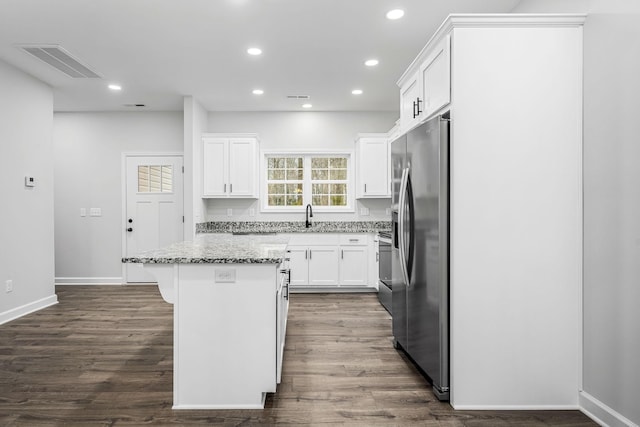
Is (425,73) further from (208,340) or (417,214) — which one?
(208,340)

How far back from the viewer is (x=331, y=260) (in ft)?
17.5

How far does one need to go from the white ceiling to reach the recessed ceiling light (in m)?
0.05

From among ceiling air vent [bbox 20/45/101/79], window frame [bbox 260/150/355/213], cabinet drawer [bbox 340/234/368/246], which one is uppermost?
ceiling air vent [bbox 20/45/101/79]

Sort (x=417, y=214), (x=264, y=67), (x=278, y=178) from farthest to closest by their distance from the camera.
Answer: (x=278, y=178) < (x=264, y=67) < (x=417, y=214)

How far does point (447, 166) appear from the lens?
88.4 inches

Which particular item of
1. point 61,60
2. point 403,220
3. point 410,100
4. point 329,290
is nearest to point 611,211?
point 403,220

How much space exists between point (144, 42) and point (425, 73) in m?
2.62

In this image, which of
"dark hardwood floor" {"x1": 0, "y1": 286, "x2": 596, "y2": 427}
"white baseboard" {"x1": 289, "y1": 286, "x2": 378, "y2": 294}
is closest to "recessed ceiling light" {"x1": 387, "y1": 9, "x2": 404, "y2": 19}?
"dark hardwood floor" {"x1": 0, "y1": 286, "x2": 596, "y2": 427}

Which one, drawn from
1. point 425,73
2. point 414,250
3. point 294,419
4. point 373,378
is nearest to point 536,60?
point 425,73

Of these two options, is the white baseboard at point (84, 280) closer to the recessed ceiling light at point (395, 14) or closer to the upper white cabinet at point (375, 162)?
the upper white cabinet at point (375, 162)

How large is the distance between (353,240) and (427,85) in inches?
119

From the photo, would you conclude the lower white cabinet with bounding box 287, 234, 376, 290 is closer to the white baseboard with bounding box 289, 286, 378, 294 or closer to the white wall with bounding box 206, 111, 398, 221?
the white baseboard with bounding box 289, 286, 378, 294

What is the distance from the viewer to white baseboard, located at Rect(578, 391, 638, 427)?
191cm

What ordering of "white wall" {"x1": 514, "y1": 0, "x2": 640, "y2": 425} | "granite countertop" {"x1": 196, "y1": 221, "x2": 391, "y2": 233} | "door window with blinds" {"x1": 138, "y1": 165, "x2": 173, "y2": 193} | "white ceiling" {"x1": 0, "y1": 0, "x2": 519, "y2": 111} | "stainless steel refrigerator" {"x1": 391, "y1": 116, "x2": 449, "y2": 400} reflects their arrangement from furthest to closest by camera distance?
"door window with blinds" {"x1": 138, "y1": 165, "x2": 173, "y2": 193} < "granite countertop" {"x1": 196, "y1": 221, "x2": 391, "y2": 233} < "white ceiling" {"x1": 0, "y1": 0, "x2": 519, "y2": 111} < "stainless steel refrigerator" {"x1": 391, "y1": 116, "x2": 449, "y2": 400} < "white wall" {"x1": 514, "y1": 0, "x2": 640, "y2": 425}
